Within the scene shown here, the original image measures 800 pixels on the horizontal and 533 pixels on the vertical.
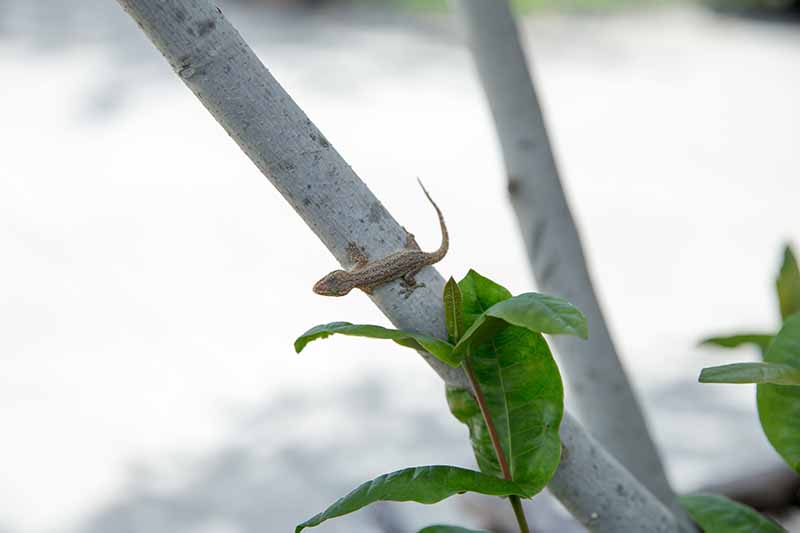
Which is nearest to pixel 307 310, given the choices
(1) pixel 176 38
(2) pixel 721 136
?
(2) pixel 721 136

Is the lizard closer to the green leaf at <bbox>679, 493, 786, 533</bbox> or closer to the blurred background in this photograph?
the green leaf at <bbox>679, 493, 786, 533</bbox>

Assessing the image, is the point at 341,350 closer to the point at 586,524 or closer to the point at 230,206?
the point at 230,206

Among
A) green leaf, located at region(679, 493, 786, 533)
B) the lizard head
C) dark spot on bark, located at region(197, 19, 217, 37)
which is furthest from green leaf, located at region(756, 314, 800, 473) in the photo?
dark spot on bark, located at region(197, 19, 217, 37)

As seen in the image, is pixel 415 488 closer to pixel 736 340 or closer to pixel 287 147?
pixel 287 147

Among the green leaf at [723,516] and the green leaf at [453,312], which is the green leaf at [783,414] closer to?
the green leaf at [723,516]

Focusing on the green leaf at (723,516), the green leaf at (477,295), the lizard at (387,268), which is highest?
the lizard at (387,268)

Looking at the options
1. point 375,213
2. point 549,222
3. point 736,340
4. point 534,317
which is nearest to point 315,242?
point 549,222

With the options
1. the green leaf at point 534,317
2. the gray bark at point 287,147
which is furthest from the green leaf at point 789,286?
the green leaf at point 534,317
